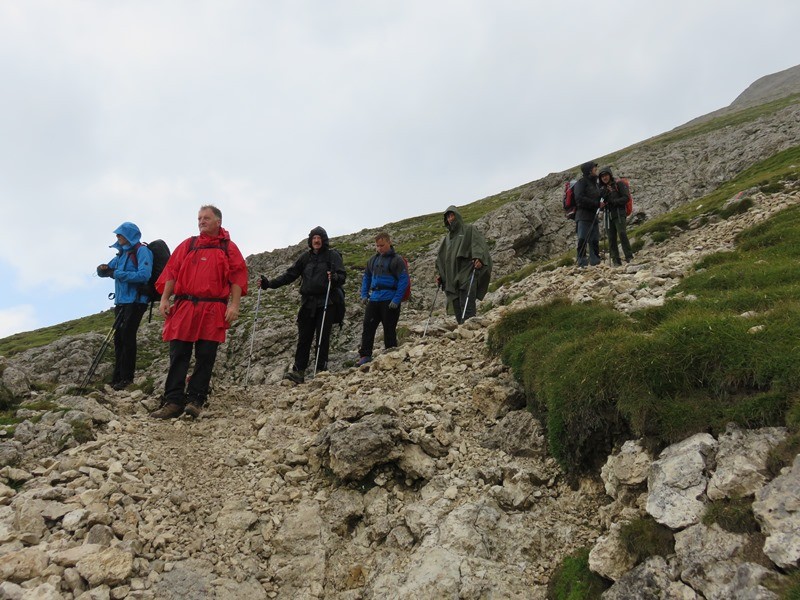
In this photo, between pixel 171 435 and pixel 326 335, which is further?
pixel 326 335

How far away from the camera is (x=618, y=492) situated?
571 cm

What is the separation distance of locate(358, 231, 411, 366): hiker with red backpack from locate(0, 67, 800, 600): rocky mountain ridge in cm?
217

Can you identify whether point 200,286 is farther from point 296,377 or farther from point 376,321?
point 376,321

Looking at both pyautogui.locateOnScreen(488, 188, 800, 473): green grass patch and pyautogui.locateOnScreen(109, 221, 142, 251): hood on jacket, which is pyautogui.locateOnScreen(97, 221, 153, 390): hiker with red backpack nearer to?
pyautogui.locateOnScreen(109, 221, 142, 251): hood on jacket

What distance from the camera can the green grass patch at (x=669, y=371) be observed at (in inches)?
218

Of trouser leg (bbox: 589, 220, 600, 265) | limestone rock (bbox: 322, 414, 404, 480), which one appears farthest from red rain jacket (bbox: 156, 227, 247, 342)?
trouser leg (bbox: 589, 220, 600, 265)

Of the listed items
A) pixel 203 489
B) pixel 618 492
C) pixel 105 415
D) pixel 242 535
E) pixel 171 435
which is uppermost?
pixel 105 415

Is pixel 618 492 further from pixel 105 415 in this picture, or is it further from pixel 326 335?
pixel 326 335

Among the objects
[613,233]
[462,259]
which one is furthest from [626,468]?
[613,233]

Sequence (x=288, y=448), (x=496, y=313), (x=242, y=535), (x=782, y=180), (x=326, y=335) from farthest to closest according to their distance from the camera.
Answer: (x=782, y=180) → (x=496, y=313) → (x=326, y=335) → (x=288, y=448) → (x=242, y=535)

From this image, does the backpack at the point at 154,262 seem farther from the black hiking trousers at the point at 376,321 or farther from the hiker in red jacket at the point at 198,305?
Answer: the black hiking trousers at the point at 376,321

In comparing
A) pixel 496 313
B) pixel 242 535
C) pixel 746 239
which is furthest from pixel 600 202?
pixel 242 535

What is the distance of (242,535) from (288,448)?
2.04 m

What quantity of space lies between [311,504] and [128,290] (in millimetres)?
7529
